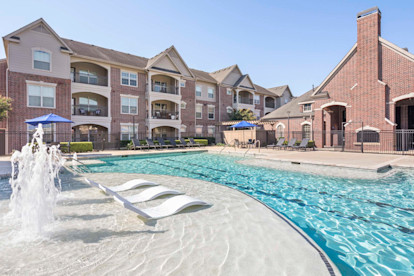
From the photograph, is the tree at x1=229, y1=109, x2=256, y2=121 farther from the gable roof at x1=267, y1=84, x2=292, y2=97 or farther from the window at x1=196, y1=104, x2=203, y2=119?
the gable roof at x1=267, y1=84, x2=292, y2=97

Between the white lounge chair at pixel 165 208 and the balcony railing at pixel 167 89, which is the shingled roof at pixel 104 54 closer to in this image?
the balcony railing at pixel 167 89

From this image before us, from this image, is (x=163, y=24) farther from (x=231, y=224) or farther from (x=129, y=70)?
(x=231, y=224)

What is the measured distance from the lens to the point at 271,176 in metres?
9.34

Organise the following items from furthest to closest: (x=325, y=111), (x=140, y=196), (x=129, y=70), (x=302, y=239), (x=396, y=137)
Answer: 1. (x=129, y=70)
2. (x=325, y=111)
3. (x=396, y=137)
4. (x=140, y=196)
5. (x=302, y=239)

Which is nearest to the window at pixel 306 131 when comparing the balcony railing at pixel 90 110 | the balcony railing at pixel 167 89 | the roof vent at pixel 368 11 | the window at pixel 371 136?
the window at pixel 371 136

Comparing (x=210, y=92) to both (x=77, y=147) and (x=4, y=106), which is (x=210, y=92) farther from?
(x=4, y=106)

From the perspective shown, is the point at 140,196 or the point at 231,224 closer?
the point at 231,224

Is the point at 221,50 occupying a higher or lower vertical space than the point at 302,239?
higher

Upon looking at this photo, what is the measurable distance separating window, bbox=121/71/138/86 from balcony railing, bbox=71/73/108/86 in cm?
171

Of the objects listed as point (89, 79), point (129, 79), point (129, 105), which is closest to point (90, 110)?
point (89, 79)

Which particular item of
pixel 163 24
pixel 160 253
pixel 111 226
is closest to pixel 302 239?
pixel 160 253

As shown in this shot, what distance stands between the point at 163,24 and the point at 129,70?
11.6m

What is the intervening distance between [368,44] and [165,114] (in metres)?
20.6

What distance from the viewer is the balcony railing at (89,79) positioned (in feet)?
71.5
